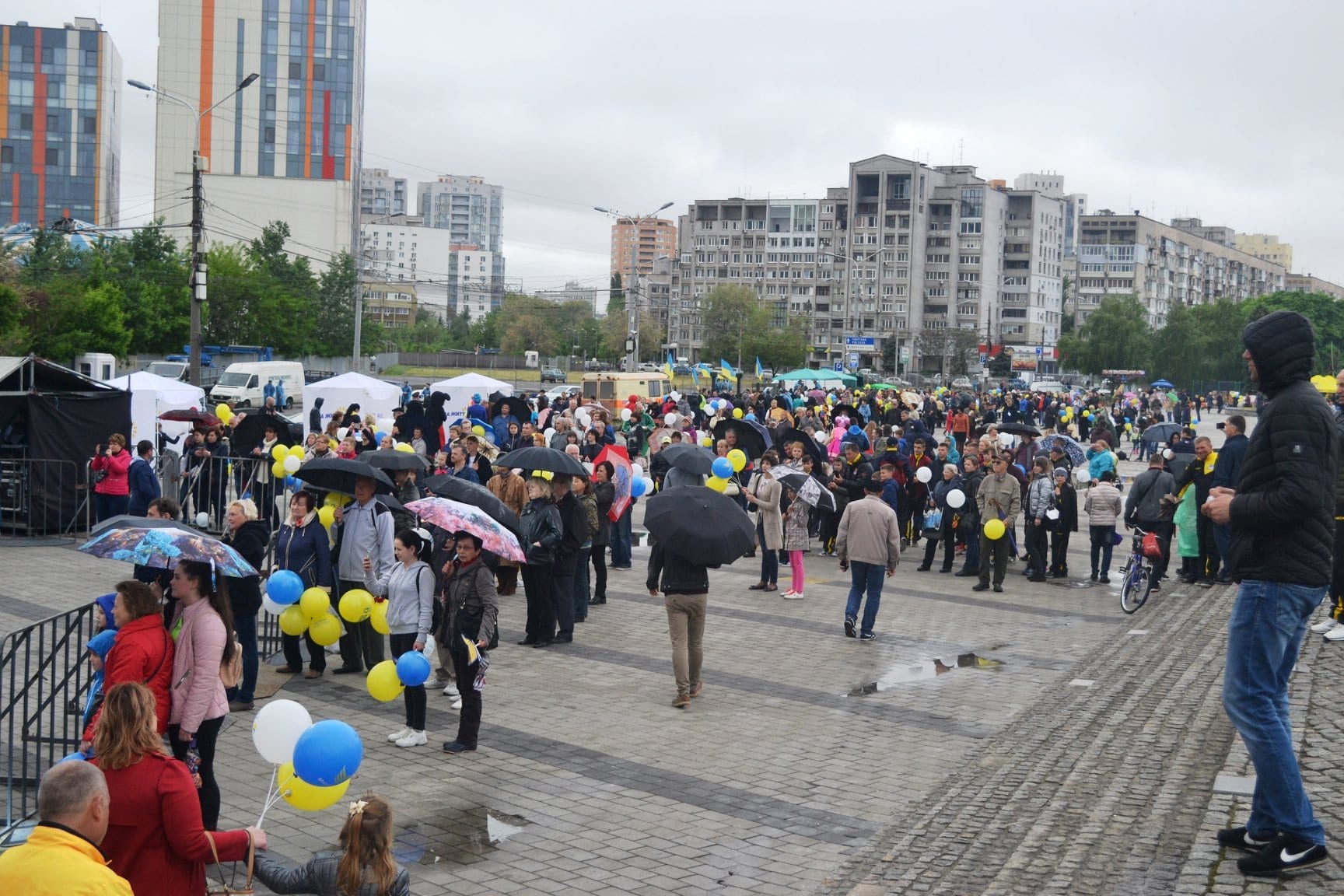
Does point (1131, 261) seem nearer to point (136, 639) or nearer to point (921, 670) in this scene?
point (921, 670)

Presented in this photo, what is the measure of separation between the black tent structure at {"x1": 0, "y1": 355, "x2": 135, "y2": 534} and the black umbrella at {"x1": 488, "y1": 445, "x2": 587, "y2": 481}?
9244 mm

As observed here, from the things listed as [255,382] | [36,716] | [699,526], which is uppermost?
[255,382]

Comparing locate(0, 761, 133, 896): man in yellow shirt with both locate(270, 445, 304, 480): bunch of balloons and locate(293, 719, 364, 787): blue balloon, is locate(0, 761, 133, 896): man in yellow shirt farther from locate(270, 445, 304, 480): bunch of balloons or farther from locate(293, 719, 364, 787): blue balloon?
locate(270, 445, 304, 480): bunch of balloons

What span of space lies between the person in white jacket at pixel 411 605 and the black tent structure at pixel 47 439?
11.2 meters

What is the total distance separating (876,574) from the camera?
1326cm

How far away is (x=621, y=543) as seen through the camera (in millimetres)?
17641

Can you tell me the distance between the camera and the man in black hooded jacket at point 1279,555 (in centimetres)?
529

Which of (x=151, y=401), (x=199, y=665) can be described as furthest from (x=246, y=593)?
(x=151, y=401)

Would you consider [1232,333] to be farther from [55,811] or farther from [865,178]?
[55,811]

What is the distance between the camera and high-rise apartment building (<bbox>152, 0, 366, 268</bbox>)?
10638 cm

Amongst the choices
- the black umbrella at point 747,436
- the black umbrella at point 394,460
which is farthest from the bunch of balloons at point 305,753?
the black umbrella at point 747,436

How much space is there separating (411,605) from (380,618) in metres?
0.49

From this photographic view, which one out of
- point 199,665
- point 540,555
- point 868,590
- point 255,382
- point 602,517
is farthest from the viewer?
point 255,382

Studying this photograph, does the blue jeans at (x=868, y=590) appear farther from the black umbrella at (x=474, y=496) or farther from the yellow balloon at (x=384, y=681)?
the yellow balloon at (x=384, y=681)
